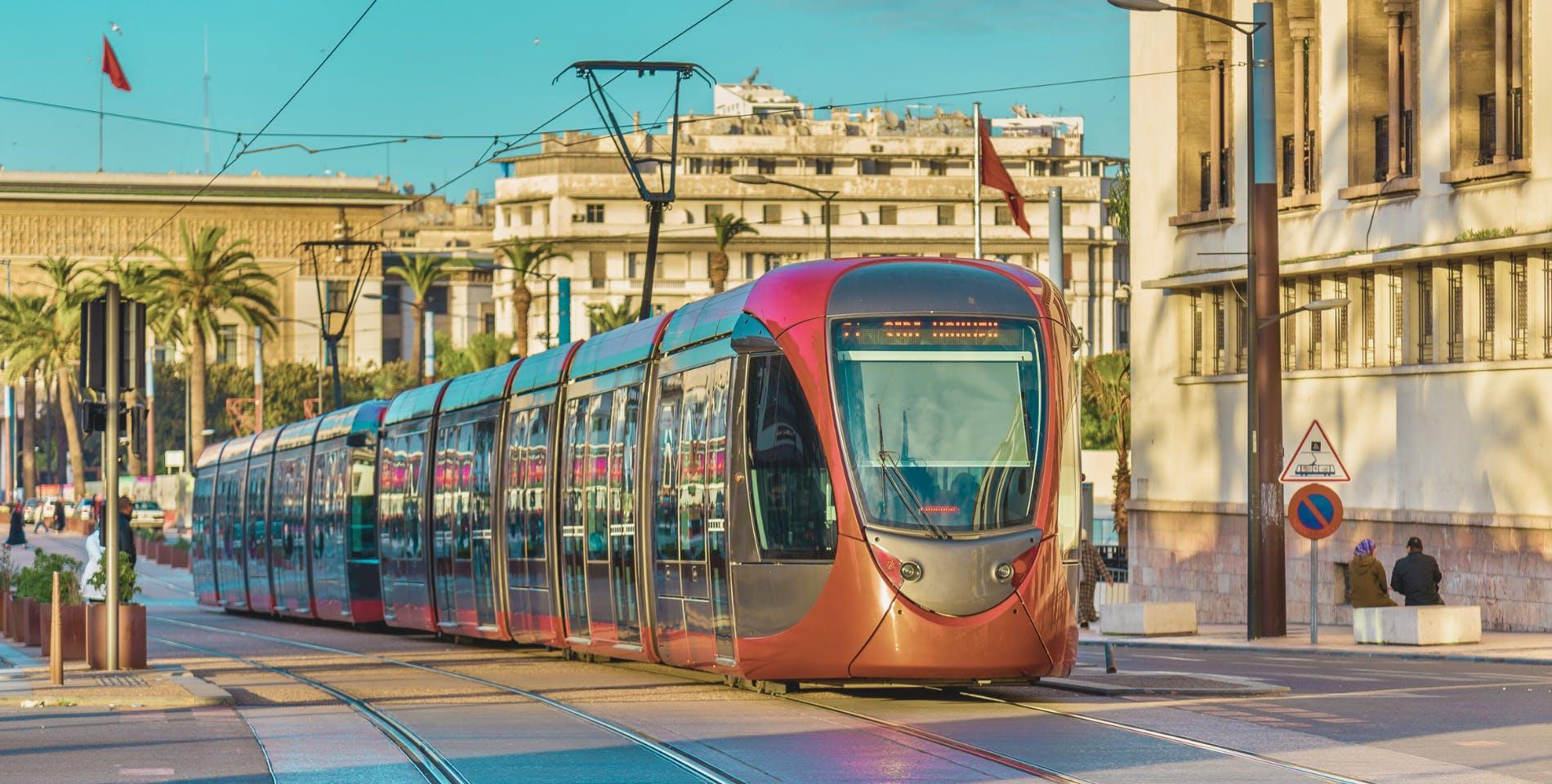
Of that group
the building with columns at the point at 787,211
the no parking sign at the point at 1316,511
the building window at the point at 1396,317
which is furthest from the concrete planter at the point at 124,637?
the building with columns at the point at 787,211

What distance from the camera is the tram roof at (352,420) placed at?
3178 cm

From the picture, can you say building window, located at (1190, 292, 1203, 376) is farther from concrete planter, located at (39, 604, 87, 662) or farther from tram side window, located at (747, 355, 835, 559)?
tram side window, located at (747, 355, 835, 559)

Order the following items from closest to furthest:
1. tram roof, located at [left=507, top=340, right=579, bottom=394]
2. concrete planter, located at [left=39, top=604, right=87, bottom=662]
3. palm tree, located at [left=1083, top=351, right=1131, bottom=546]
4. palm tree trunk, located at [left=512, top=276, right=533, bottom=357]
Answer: tram roof, located at [left=507, top=340, right=579, bottom=394] < concrete planter, located at [left=39, top=604, right=87, bottom=662] < palm tree, located at [left=1083, top=351, right=1131, bottom=546] < palm tree trunk, located at [left=512, top=276, right=533, bottom=357]

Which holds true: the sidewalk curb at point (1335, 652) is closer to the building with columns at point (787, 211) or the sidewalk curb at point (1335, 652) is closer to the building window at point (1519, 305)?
the building window at point (1519, 305)

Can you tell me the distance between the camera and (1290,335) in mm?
39469

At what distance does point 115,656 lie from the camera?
71.9 ft

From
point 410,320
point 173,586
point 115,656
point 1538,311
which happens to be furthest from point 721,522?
point 410,320

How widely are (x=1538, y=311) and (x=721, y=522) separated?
1808 cm

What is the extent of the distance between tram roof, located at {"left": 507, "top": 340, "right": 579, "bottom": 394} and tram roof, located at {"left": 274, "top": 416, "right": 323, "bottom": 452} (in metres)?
10.7

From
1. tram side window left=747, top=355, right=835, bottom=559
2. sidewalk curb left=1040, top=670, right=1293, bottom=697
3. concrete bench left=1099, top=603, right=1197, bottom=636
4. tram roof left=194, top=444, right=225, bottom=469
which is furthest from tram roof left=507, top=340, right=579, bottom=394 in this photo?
tram roof left=194, top=444, right=225, bottom=469

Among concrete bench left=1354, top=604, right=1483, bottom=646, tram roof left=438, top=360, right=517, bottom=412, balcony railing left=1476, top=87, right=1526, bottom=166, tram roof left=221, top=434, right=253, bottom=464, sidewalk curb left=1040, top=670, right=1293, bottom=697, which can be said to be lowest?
concrete bench left=1354, top=604, right=1483, bottom=646

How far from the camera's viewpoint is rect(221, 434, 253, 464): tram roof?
133ft

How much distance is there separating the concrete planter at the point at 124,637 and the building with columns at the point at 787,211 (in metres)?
121

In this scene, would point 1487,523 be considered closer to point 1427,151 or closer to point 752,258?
point 1427,151
